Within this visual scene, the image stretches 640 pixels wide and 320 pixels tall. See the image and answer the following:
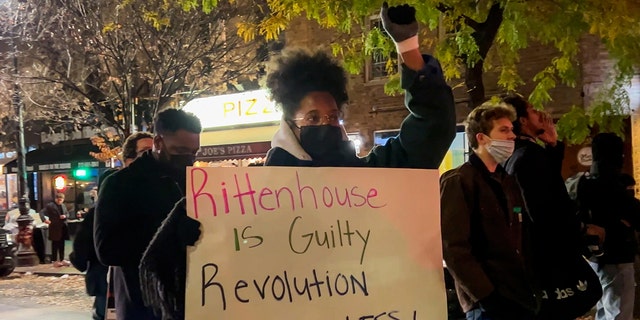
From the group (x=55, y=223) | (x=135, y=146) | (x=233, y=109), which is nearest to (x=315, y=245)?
(x=135, y=146)

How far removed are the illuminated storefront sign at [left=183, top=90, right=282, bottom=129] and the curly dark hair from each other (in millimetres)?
12263

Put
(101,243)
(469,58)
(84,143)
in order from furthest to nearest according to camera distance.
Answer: (84,143)
(469,58)
(101,243)

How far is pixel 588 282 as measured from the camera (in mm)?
3779

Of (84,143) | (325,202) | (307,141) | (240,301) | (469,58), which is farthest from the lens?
(84,143)

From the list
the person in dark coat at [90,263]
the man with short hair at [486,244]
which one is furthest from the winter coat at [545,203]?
the person in dark coat at [90,263]

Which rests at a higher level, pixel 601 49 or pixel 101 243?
pixel 601 49

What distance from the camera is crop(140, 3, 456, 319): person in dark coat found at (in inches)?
84.5

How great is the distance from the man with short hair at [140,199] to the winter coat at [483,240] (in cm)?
133

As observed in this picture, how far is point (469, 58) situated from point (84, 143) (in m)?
23.1

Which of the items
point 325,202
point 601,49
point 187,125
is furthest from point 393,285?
point 601,49

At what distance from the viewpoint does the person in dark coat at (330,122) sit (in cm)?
215

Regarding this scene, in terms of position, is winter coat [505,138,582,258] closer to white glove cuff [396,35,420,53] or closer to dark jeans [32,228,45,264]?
white glove cuff [396,35,420,53]

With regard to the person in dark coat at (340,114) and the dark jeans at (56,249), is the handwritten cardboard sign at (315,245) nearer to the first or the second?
the person in dark coat at (340,114)

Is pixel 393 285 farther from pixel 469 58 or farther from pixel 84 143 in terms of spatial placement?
pixel 84 143
